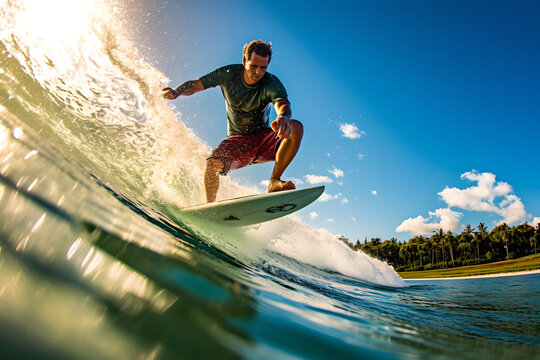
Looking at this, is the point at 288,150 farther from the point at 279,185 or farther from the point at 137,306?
the point at 137,306

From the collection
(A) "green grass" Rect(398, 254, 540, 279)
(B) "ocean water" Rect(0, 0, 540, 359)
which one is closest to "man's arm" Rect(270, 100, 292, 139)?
(B) "ocean water" Rect(0, 0, 540, 359)

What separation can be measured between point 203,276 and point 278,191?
1.71m

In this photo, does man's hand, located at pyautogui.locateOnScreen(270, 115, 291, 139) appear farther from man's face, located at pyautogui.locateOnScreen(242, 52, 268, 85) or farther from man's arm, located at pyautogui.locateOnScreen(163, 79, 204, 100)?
man's arm, located at pyautogui.locateOnScreen(163, 79, 204, 100)

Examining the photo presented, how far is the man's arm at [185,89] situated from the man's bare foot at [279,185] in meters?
1.39

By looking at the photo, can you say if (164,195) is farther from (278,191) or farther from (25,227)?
(25,227)

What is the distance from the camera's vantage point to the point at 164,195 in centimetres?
284

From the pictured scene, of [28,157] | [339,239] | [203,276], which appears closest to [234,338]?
[203,276]

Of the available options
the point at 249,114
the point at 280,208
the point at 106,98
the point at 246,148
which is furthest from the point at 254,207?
the point at 106,98

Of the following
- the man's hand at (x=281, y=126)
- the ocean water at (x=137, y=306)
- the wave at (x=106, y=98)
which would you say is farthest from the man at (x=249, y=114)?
the ocean water at (x=137, y=306)

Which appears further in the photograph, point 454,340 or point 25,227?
point 454,340

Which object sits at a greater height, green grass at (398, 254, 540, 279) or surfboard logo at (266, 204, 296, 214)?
green grass at (398, 254, 540, 279)

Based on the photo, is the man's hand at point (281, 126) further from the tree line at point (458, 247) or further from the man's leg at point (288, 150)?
the tree line at point (458, 247)

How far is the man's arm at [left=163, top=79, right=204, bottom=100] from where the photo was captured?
2.91 metres

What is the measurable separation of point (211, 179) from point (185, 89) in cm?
101
